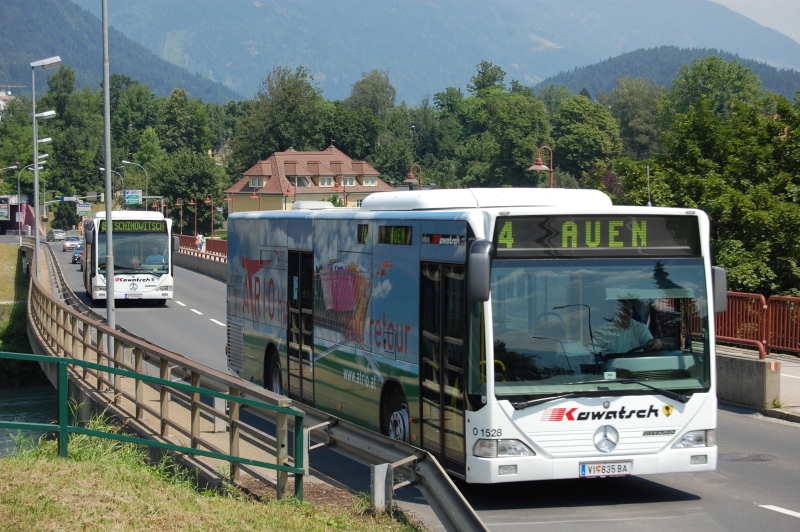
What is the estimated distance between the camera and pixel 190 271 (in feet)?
204

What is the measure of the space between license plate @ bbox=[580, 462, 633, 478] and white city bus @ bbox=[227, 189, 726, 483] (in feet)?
0.04

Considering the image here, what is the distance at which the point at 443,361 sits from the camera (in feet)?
30.3

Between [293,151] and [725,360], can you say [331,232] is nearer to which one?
[725,360]

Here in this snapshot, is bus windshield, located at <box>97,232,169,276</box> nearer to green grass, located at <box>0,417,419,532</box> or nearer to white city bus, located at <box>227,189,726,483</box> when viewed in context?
white city bus, located at <box>227,189,726,483</box>

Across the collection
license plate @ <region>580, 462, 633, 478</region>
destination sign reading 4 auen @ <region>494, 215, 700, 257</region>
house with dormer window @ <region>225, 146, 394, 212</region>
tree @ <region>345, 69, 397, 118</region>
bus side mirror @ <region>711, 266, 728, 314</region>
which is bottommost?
license plate @ <region>580, 462, 633, 478</region>

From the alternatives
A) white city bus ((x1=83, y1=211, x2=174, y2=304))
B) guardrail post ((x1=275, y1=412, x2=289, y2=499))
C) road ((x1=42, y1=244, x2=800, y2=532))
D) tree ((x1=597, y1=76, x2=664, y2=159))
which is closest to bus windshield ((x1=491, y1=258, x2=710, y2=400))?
road ((x1=42, y1=244, x2=800, y2=532))

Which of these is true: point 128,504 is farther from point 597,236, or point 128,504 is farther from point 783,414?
point 783,414

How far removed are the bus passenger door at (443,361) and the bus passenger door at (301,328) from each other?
11.2 feet

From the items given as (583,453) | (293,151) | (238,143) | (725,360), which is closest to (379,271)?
(583,453)

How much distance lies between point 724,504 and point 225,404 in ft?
17.6

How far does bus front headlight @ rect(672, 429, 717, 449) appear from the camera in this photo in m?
9.17

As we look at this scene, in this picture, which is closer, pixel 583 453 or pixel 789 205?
pixel 583 453

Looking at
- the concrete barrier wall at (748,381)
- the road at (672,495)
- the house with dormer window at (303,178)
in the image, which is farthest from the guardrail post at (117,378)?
the house with dormer window at (303,178)

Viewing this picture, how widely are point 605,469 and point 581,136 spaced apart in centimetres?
12594
